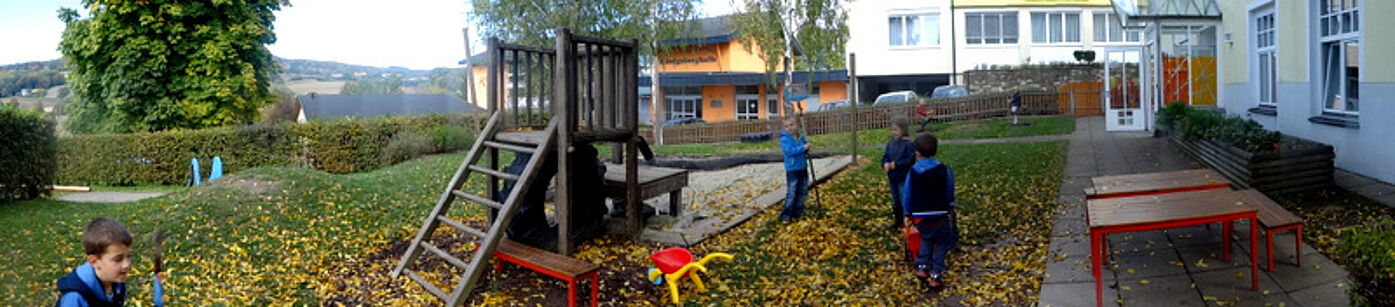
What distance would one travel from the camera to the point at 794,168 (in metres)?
8.79

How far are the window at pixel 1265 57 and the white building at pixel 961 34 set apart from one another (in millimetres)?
21583

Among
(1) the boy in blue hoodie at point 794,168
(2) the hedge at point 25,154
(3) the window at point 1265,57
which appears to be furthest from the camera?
(3) the window at point 1265,57

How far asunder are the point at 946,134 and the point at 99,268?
21.7 meters

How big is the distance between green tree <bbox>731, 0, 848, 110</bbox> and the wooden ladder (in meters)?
18.7

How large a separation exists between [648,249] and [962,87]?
1048 inches

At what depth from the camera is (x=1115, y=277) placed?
6.09 meters

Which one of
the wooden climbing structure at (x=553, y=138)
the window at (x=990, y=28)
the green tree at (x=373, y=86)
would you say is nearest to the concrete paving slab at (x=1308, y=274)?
the wooden climbing structure at (x=553, y=138)

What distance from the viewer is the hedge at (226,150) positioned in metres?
20.1

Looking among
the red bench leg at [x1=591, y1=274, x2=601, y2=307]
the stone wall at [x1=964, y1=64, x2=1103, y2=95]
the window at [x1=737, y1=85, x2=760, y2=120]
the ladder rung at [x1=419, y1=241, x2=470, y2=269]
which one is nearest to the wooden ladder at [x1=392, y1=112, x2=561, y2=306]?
the ladder rung at [x1=419, y1=241, x2=470, y2=269]

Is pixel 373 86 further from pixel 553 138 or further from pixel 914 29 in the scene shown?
pixel 553 138

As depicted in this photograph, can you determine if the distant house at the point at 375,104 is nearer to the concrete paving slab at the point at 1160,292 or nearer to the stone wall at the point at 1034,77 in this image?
the stone wall at the point at 1034,77

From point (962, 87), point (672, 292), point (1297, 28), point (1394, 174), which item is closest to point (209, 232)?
point (672, 292)

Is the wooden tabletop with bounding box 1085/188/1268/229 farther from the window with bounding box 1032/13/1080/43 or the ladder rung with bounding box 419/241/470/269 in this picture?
the window with bounding box 1032/13/1080/43

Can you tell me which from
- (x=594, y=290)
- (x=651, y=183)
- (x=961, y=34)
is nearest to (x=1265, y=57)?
(x=651, y=183)
